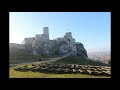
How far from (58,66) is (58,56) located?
2.45ft

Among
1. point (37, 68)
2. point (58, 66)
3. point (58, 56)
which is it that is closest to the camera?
point (37, 68)

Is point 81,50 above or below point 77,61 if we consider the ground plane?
above

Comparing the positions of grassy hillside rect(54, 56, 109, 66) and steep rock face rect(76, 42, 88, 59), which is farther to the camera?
grassy hillside rect(54, 56, 109, 66)

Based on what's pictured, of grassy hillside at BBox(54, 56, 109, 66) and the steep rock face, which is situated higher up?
the steep rock face

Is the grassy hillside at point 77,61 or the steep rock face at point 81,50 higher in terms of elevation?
the steep rock face at point 81,50

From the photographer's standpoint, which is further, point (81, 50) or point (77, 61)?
point (77, 61)

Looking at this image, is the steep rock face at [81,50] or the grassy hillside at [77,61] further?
the grassy hillside at [77,61]
